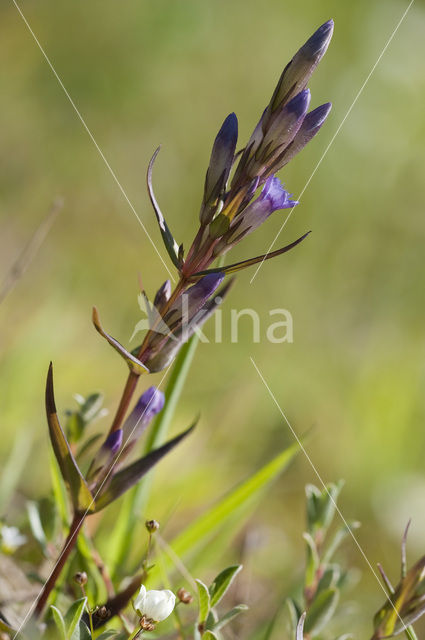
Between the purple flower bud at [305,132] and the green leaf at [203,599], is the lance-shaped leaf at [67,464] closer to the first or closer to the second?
the green leaf at [203,599]

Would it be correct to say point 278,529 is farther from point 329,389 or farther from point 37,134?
point 37,134

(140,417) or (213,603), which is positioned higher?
(140,417)

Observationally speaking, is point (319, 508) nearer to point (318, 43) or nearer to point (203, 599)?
point (203, 599)

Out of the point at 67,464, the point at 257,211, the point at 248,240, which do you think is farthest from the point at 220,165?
the point at 248,240

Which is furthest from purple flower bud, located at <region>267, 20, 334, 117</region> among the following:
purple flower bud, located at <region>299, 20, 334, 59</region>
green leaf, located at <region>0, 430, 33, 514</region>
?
green leaf, located at <region>0, 430, 33, 514</region>

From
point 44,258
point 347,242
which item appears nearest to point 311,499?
point 44,258

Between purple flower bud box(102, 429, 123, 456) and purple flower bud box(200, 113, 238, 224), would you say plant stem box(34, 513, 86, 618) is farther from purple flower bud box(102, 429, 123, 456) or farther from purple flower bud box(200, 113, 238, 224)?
purple flower bud box(200, 113, 238, 224)

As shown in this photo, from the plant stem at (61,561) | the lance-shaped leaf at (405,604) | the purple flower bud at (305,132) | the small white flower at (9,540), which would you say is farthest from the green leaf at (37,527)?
the purple flower bud at (305,132)
